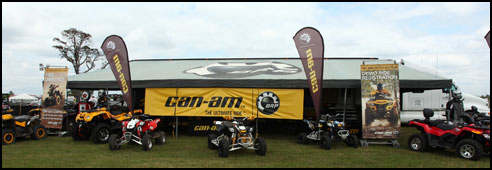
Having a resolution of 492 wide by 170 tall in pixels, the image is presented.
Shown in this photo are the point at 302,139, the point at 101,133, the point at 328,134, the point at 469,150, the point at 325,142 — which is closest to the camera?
the point at 469,150

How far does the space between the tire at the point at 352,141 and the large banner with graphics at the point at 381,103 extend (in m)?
0.33

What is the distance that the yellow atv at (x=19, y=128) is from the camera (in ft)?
24.9

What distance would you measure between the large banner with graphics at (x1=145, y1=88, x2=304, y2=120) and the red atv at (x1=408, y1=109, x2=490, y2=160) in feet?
9.61

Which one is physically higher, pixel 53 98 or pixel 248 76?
pixel 248 76

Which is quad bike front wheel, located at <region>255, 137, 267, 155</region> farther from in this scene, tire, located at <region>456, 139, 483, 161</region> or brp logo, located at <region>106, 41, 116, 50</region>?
brp logo, located at <region>106, 41, 116, 50</region>

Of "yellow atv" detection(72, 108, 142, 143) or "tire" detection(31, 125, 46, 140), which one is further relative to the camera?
"tire" detection(31, 125, 46, 140)

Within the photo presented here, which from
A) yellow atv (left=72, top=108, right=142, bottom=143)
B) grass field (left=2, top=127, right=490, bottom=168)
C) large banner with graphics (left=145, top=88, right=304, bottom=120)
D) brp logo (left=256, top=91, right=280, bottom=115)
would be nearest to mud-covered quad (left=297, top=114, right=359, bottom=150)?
grass field (left=2, top=127, right=490, bottom=168)

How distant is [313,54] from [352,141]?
2.17 meters

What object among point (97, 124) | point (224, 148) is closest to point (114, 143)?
point (97, 124)

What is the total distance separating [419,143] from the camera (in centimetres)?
705

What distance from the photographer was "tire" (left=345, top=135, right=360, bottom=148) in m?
7.49

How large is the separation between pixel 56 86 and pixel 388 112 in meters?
8.80

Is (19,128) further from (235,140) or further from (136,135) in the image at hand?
(235,140)

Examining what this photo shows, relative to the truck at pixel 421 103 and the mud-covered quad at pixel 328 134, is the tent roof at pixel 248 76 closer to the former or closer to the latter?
the mud-covered quad at pixel 328 134
